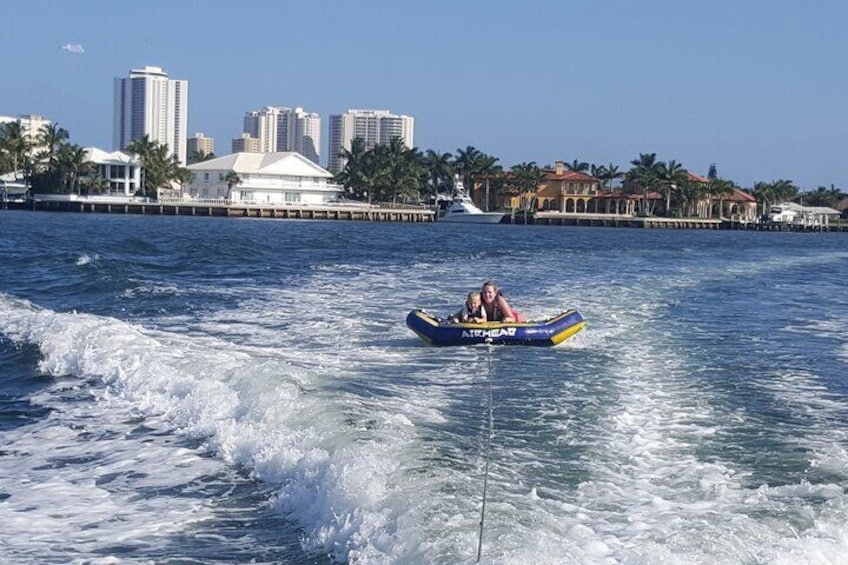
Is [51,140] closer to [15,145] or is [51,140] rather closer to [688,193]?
[15,145]

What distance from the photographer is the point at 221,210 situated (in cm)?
10950

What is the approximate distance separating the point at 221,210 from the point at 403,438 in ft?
331

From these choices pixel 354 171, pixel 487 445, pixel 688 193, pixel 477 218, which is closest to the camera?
pixel 487 445

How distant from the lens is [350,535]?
8.06 metres

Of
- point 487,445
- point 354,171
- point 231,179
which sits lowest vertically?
point 487,445

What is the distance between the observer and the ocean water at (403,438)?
805 centimetres

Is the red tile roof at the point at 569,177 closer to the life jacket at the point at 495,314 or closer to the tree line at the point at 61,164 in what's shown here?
the tree line at the point at 61,164

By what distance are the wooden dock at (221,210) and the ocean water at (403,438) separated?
85.3 meters

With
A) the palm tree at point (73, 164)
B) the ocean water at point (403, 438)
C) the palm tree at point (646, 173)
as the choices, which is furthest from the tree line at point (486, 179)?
the ocean water at point (403, 438)

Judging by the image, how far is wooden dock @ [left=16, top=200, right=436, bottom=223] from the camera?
10619 cm

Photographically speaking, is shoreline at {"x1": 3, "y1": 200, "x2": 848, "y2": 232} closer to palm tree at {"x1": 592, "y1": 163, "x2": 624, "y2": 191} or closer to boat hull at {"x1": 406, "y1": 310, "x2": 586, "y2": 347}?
palm tree at {"x1": 592, "y1": 163, "x2": 624, "y2": 191}

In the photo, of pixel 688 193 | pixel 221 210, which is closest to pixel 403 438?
pixel 221 210

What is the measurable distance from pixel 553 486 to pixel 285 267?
2868 centimetres

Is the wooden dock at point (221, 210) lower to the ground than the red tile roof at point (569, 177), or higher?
lower
